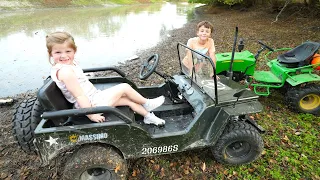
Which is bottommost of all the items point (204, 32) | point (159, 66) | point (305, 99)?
point (159, 66)

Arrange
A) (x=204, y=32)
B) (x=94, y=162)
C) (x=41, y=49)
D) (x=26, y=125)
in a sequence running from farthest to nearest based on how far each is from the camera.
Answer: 1. (x=41, y=49)
2. (x=204, y=32)
3. (x=26, y=125)
4. (x=94, y=162)

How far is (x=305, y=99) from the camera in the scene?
408cm

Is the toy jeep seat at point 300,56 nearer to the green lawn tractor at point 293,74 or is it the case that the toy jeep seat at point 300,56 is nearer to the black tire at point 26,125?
the green lawn tractor at point 293,74

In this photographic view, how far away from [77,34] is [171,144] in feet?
39.3

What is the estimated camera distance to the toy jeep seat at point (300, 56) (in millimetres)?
3984

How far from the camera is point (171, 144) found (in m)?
2.58

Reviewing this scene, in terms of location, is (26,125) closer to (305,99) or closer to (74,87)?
(74,87)

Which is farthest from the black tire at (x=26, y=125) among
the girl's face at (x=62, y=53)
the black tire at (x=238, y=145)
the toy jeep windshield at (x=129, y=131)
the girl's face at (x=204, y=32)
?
the girl's face at (x=204, y=32)

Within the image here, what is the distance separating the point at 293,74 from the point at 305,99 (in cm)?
50

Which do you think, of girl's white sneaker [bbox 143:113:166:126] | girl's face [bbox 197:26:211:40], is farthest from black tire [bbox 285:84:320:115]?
girl's white sneaker [bbox 143:113:166:126]

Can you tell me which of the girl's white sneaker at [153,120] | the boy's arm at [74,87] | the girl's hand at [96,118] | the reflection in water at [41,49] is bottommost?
the reflection in water at [41,49]

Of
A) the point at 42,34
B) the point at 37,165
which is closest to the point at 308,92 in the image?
the point at 37,165

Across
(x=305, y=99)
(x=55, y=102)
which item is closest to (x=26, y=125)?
(x=55, y=102)

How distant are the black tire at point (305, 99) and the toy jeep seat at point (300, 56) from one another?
1.41ft
